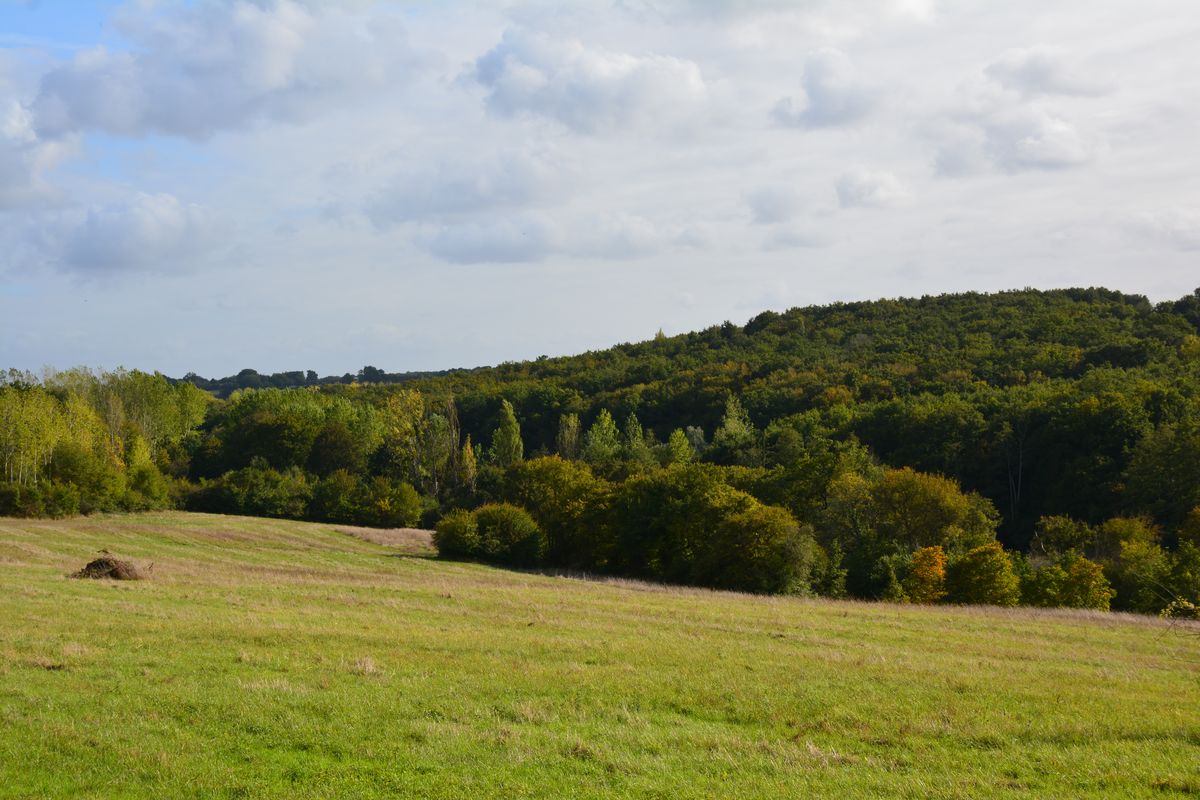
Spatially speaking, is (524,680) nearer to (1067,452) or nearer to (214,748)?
(214,748)

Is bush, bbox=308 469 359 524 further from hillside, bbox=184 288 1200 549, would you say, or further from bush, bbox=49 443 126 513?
hillside, bbox=184 288 1200 549

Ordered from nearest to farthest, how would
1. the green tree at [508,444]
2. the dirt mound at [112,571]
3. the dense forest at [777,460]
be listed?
the dirt mound at [112,571]
the dense forest at [777,460]
the green tree at [508,444]

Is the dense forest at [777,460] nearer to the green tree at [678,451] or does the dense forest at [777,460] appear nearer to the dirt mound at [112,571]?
the green tree at [678,451]

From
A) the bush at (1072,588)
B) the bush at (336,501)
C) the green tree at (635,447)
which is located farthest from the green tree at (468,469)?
the bush at (1072,588)

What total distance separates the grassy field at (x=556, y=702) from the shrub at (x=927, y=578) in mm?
20385

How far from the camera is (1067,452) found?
330ft

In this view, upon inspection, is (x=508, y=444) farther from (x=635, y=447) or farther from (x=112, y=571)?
(x=112, y=571)

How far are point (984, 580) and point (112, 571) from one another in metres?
46.2

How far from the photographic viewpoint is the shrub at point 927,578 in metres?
55.6

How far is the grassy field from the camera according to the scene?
13.0 metres

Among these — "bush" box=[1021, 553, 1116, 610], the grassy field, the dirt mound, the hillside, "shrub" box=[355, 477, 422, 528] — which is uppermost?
the hillside

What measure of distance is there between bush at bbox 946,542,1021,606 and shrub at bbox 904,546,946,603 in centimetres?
69

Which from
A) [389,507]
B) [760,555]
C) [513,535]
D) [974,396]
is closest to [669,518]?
[760,555]

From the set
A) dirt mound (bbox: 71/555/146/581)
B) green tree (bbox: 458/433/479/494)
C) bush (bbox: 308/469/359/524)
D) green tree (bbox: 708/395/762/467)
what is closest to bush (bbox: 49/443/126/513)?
bush (bbox: 308/469/359/524)
